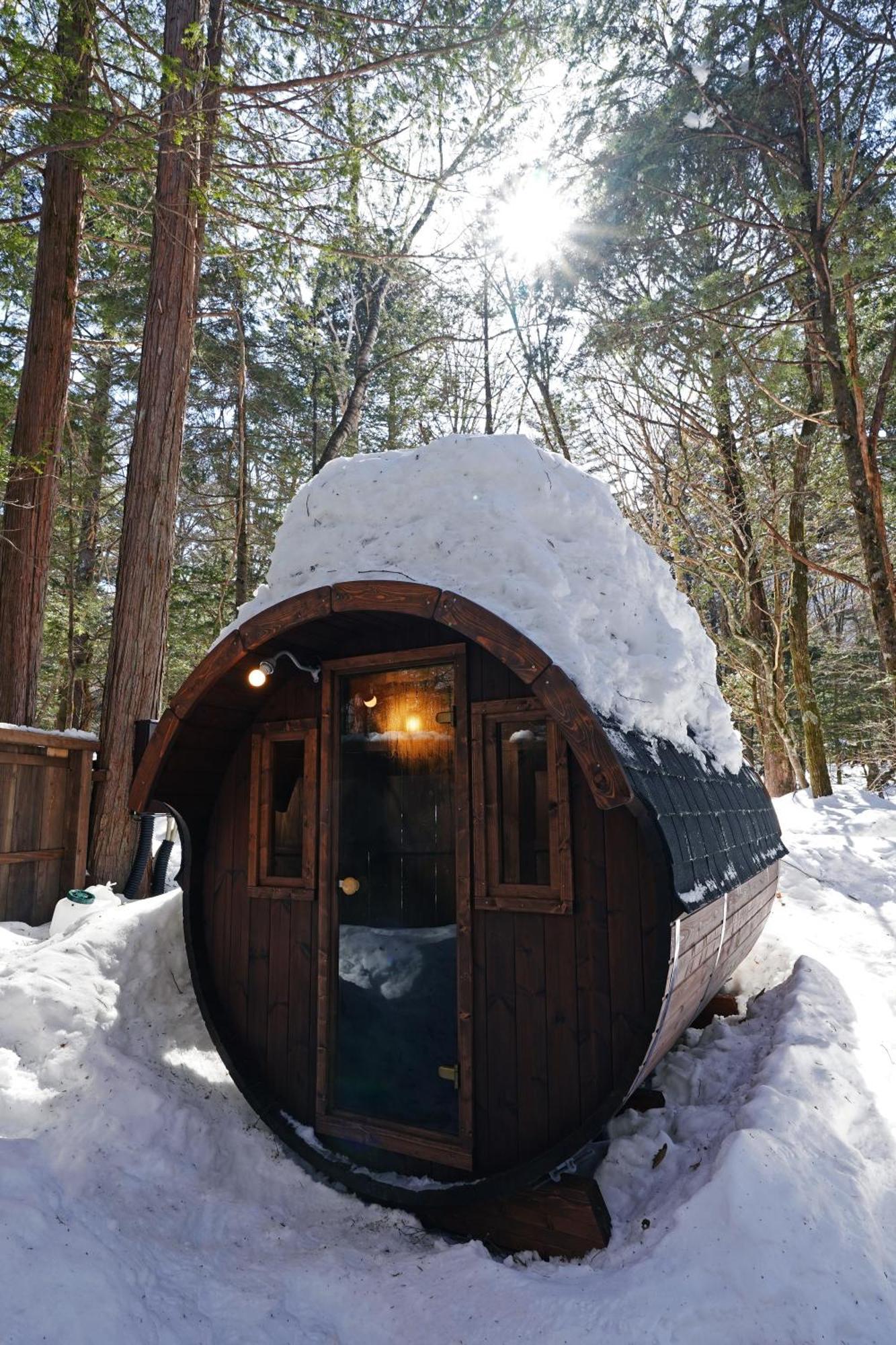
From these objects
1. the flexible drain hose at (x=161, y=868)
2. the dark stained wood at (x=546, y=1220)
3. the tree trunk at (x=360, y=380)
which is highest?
the tree trunk at (x=360, y=380)

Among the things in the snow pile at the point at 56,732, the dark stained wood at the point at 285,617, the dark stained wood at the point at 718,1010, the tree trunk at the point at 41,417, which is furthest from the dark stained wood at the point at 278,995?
the tree trunk at the point at 41,417

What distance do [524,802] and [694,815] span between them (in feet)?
2.40

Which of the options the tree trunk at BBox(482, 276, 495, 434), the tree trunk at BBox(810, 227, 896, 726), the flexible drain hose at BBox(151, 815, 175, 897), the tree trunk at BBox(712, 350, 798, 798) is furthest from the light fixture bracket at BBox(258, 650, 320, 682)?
the tree trunk at BBox(482, 276, 495, 434)

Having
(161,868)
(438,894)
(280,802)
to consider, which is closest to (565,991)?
(438,894)

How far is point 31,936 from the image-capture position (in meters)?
5.91

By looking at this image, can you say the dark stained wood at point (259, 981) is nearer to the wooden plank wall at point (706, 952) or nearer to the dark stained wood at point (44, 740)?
the wooden plank wall at point (706, 952)

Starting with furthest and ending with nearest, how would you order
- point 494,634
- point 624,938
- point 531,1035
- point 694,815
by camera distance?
point 694,815 → point 531,1035 → point 624,938 → point 494,634

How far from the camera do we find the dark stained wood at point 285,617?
11.1 feet

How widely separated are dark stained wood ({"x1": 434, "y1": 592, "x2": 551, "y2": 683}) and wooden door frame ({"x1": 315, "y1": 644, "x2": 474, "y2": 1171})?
1.66ft

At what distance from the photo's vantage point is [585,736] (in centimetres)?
272

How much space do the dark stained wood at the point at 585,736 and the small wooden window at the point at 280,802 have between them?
1.51 metres

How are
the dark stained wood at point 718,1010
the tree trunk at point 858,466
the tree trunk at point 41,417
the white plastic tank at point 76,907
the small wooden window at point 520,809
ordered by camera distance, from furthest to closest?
1. the tree trunk at point 858,466
2. the tree trunk at point 41,417
3. the white plastic tank at point 76,907
4. the dark stained wood at point 718,1010
5. the small wooden window at point 520,809

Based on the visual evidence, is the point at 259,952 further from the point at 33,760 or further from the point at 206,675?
the point at 33,760

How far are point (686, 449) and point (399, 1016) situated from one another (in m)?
10.5
